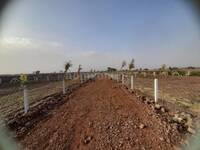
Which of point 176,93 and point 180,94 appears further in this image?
point 176,93

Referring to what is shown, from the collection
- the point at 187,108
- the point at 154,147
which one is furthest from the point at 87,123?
the point at 187,108

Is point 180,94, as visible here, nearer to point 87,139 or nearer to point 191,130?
point 191,130

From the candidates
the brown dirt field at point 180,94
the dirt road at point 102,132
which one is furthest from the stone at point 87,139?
the brown dirt field at point 180,94

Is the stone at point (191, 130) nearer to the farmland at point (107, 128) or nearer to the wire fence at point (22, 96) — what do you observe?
the farmland at point (107, 128)

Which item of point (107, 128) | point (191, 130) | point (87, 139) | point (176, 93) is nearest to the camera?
point (87, 139)

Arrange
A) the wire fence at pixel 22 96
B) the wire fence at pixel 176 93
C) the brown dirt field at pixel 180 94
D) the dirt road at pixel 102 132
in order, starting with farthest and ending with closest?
the wire fence at pixel 22 96 → the brown dirt field at pixel 180 94 → the wire fence at pixel 176 93 → the dirt road at pixel 102 132

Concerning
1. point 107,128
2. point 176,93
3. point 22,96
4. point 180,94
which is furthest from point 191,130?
point 22,96

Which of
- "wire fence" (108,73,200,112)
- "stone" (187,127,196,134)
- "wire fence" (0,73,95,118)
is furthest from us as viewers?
"wire fence" (0,73,95,118)

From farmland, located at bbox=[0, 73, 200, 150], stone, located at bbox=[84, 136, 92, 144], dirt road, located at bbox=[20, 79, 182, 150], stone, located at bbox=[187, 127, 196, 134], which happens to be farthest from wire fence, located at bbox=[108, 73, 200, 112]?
stone, located at bbox=[84, 136, 92, 144]

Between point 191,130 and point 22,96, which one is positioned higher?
point 191,130

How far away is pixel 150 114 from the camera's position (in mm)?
9219

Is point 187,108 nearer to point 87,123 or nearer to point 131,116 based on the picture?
point 131,116

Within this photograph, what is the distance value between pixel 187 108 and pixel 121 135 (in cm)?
405

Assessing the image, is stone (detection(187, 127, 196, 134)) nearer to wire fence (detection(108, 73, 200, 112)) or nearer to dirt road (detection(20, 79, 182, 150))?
dirt road (detection(20, 79, 182, 150))
